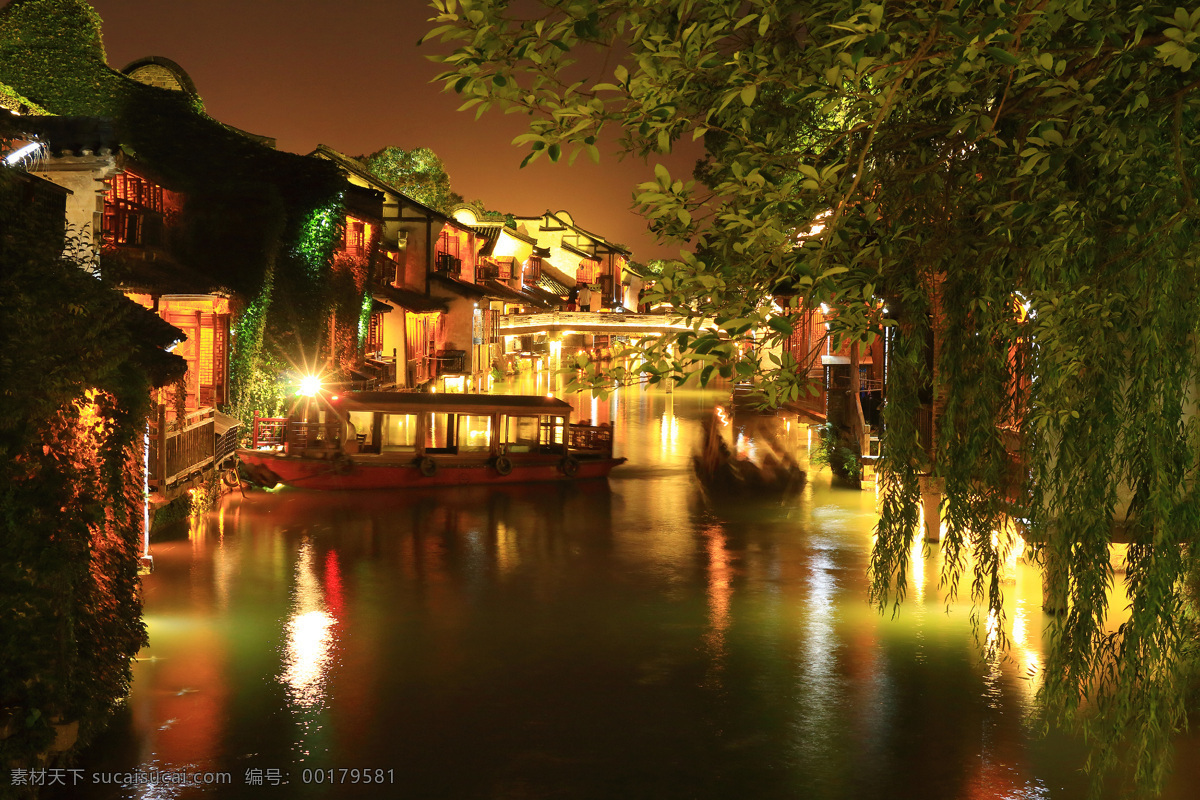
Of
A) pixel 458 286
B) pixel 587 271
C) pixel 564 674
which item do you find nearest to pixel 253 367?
pixel 564 674

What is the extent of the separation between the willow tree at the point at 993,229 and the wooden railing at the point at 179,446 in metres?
13.2

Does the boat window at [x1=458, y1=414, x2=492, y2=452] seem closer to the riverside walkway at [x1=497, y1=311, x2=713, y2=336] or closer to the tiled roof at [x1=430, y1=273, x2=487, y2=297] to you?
the tiled roof at [x1=430, y1=273, x2=487, y2=297]

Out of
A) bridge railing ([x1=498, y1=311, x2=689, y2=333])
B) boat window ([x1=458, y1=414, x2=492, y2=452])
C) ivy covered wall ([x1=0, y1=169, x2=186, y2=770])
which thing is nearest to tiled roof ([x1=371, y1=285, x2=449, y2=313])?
boat window ([x1=458, y1=414, x2=492, y2=452])

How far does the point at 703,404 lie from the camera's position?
2393 inches

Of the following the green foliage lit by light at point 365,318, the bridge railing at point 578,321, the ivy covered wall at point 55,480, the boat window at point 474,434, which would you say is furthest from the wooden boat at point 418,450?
the bridge railing at point 578,321

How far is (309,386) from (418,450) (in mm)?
3303

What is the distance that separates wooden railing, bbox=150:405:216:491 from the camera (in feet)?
57.5

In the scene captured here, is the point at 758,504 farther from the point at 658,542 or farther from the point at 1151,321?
the point at 1151,321

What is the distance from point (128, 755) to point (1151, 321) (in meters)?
9.27

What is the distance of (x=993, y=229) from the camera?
6.41 metres

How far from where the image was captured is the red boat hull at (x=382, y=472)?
24.8 m

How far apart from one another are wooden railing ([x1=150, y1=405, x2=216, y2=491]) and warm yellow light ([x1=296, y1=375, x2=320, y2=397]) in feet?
13.6

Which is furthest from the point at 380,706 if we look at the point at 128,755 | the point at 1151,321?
the point at 1151,321

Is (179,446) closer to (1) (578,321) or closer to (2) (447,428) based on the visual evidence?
(2) (447,428)
